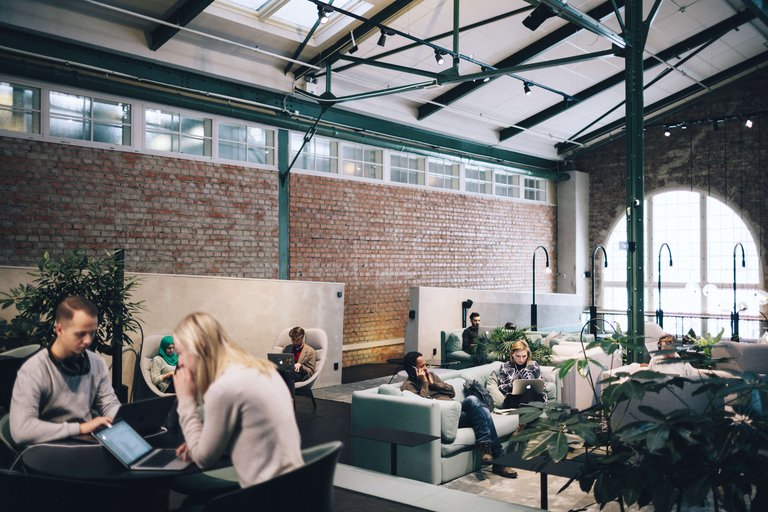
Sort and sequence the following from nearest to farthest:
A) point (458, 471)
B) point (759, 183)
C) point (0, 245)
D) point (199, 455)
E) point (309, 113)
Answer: point (199, 455), point (458, 471), point (0, 245), point (309, 113), point (759, 183)

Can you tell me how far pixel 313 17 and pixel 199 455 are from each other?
864 centimetres

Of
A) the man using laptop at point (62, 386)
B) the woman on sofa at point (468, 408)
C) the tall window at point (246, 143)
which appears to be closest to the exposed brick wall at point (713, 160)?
the tall window at point (246, 143)

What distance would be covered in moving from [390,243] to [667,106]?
8.43 m

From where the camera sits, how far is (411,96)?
1233 cm

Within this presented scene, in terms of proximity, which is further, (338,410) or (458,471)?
(338,410)

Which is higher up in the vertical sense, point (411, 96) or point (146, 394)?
point (411, 96)

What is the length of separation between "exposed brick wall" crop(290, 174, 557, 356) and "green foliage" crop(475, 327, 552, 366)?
2.66m

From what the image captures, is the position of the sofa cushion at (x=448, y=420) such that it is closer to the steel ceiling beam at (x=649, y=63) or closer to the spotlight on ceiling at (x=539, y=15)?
the spotlight on ceiling at (x=539, y=15)

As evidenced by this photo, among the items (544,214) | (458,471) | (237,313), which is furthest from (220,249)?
(544,214)

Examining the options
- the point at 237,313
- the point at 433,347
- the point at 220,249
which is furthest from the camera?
the point at 433,347

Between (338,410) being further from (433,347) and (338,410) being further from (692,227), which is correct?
(692,227)

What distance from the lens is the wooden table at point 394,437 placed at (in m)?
4.84

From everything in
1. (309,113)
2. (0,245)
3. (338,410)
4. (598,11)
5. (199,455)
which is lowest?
(338,410)

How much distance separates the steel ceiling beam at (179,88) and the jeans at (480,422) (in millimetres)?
6345
